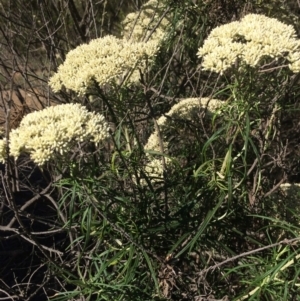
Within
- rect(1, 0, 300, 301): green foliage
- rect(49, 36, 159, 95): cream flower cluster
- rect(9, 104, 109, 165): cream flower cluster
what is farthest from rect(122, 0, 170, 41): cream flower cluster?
rect(9, 104, 109, 165): cream flower cluster

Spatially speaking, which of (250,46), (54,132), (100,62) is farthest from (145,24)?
(54,132)

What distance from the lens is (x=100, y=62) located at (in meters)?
2.48

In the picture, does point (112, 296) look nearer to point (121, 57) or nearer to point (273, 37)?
point (121, 57)

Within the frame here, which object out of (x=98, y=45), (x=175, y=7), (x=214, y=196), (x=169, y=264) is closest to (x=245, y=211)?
(x=214, y=196)

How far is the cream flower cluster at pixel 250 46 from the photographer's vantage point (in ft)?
7.73

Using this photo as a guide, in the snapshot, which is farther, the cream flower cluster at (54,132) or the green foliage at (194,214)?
the green foliage at (194,214)

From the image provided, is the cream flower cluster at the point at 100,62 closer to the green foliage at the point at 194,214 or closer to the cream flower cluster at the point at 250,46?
the green foliage at the point at 194,214

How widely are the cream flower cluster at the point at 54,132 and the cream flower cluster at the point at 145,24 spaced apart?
2530mm

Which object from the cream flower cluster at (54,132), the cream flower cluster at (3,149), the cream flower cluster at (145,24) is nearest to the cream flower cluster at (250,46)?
the cream flower cluster at (54,132)

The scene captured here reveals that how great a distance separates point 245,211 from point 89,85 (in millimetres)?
986

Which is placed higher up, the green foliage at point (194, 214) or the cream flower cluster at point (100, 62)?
the cream flower cluster at point (100, 62)

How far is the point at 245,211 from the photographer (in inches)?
110

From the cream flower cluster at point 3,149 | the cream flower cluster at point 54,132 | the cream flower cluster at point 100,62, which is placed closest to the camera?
the cream flower cluster at point 54,132

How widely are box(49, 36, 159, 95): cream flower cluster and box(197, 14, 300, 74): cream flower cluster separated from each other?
1.03 ft
